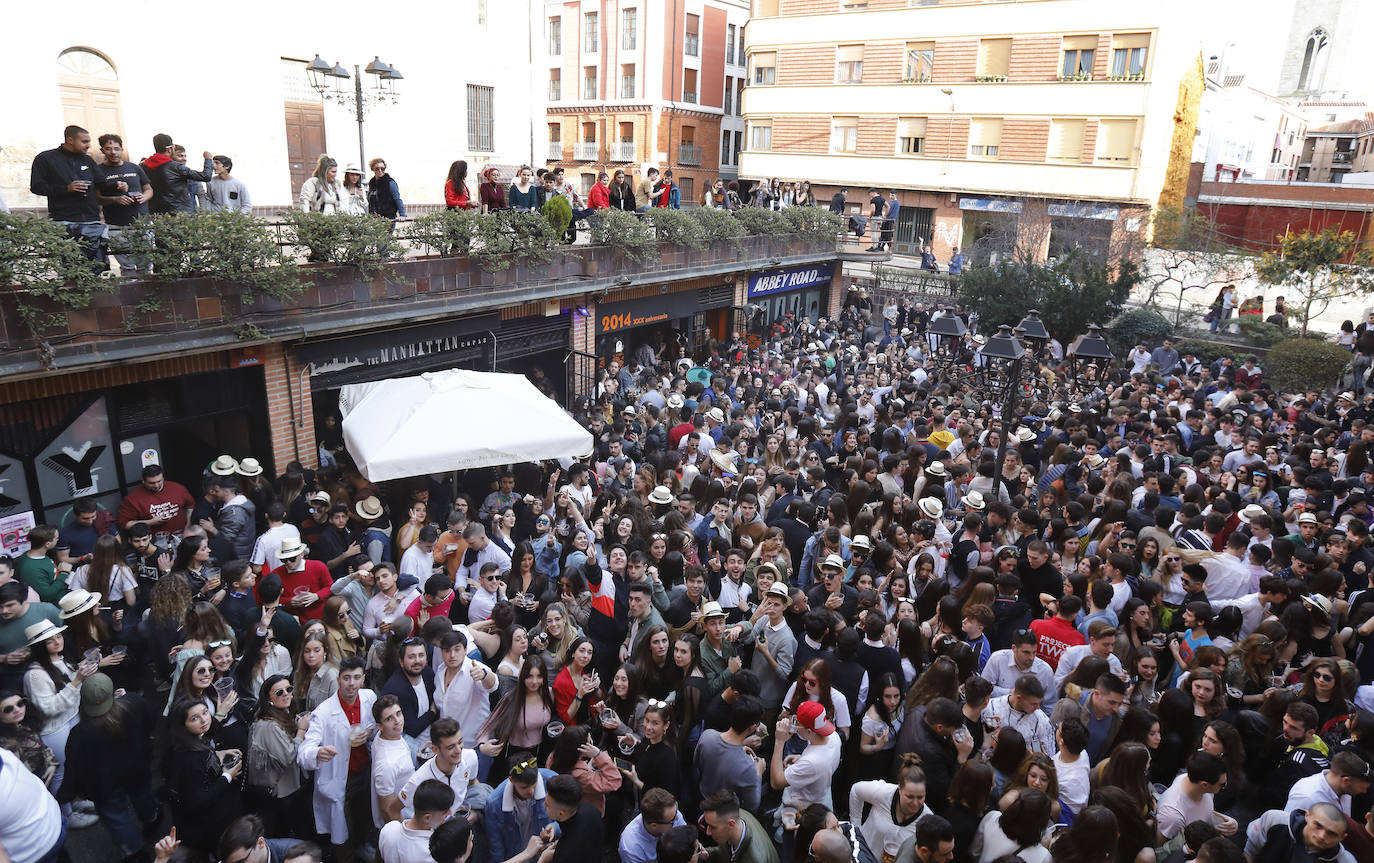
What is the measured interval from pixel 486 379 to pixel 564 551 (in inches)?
91.6

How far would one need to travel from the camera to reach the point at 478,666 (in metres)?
5.18

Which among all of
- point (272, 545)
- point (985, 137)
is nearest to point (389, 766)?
point (272, 545)

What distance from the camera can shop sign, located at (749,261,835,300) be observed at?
65.2 feet

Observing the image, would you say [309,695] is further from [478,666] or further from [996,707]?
[996,707]

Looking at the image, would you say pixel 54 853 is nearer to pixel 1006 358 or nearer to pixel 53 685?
pixel 53 685

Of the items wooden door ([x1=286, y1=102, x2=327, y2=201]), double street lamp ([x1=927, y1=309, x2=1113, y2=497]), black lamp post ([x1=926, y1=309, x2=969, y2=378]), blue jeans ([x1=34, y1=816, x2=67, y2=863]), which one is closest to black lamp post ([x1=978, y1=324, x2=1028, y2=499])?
double street lamp ([x1=927, y1=309, x2=1113, y2=497])

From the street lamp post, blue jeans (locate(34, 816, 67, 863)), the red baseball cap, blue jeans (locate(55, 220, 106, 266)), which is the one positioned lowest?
blue jeans (locate(34, 816, 67, 863))

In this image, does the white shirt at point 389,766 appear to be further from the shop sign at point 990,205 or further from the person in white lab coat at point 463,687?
the shop sign at point 990,205

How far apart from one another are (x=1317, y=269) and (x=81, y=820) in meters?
27.7

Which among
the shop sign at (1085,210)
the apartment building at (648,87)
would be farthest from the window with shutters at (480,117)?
the apartment building at (648,87)

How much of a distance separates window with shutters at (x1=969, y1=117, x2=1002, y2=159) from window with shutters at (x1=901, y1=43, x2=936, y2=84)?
2.88 meters

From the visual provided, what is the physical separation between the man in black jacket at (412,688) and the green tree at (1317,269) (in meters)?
23.9

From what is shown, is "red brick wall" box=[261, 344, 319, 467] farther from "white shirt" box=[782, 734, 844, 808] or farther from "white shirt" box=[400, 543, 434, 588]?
"white shirt" box=[782, 734, 844, 808]

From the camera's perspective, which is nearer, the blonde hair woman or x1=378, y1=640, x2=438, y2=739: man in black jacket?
x1=378, y1=640, x2=438, y2=739: man in black jacket
